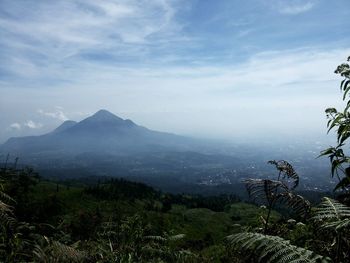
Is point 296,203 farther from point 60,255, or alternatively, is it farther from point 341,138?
point 60,255

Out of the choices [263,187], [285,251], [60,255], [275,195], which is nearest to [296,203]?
[275,195]

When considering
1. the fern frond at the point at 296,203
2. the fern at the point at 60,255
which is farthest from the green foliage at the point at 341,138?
the fern at the point at 60,255

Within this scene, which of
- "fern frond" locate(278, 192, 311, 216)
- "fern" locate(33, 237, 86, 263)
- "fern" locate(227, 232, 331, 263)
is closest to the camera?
"fern" locate(227, 232, 331, 263)

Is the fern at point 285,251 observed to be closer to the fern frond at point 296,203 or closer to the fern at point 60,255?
the fern frond at point 296,203

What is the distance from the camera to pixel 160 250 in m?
7.31

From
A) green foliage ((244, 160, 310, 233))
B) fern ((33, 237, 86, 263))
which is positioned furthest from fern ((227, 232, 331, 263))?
fern ((33, 237, 86, 263))

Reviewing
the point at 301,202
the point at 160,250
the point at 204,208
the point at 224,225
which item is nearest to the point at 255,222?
the point at 160,250

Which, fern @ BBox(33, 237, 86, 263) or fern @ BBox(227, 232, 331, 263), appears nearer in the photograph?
fern @ BBox(227, 232, 331, 263)

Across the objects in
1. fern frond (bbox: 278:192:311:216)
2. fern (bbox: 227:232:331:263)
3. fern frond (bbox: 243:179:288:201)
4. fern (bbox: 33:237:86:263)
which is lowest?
fern (bbox: 33:237:86:263)

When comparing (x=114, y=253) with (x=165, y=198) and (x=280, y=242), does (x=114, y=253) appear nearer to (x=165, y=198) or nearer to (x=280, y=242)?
(x=280, y=242)

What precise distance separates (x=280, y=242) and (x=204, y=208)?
162m

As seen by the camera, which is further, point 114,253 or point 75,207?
point 75,207

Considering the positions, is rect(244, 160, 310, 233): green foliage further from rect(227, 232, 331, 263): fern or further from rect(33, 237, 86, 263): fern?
rect(33, 237, 86, 263): fern

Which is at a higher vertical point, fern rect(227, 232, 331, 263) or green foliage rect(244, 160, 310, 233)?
green foliage rect(244, 160, 310, 233)
